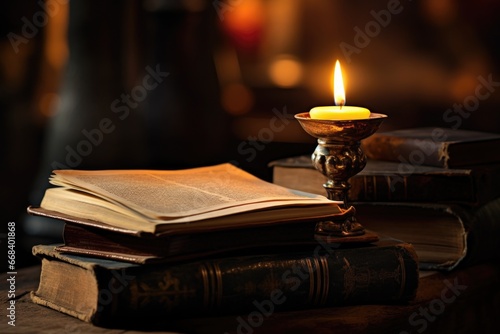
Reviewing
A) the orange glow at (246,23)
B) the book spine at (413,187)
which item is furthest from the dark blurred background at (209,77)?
the book spine at (413,187)

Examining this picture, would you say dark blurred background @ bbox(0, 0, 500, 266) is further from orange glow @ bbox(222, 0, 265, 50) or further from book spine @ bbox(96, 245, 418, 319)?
book spine @ bbox(96, 245, 418, 319)

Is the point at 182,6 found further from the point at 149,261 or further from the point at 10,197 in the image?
the point at 149,261

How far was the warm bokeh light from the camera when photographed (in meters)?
2.48

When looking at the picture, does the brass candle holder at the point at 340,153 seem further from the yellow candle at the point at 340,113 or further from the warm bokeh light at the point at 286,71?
the warm bokeh light at the point at 286,71

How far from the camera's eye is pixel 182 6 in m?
1.65

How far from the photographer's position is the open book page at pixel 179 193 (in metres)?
0.95

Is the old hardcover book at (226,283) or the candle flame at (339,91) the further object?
the candle flame at (339,91)

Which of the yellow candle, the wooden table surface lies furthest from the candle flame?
the wooden table surface

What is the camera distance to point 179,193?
1.03 metres

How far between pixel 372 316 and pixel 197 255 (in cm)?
23

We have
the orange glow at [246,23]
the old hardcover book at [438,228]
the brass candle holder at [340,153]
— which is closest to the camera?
the brass candle holder at [340,153]

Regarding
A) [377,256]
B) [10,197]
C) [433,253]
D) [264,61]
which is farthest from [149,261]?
[264,61]

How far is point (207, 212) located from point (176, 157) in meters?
0.64

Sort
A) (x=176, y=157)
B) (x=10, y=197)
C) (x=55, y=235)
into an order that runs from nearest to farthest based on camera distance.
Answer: (x=55, y=235)
(x=176, y=157)
(x=10, y=197)
